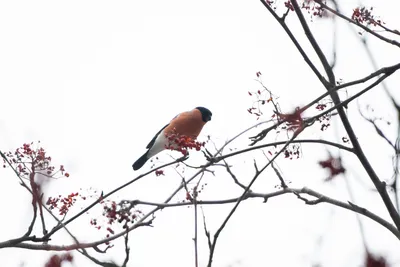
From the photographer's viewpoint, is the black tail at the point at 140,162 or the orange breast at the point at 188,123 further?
the black tail at the point at 140,162

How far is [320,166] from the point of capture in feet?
10.1

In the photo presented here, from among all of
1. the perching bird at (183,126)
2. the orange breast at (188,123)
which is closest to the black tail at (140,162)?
the perching bird at (183,126)

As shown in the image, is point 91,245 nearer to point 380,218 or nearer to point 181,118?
point 380,218

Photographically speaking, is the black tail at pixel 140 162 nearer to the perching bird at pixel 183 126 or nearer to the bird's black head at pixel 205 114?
the perching bird at pixel 183 126

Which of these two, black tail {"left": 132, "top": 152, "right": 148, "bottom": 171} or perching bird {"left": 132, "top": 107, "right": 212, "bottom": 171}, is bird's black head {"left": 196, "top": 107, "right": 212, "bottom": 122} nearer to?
perching bird {"left": 132, "top": 107, "right": 212, "bottom": 171}

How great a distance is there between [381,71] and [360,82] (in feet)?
0.32

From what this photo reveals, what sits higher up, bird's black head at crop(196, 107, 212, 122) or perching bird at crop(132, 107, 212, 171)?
bird's black head at crop(196, 107, 212, 122)

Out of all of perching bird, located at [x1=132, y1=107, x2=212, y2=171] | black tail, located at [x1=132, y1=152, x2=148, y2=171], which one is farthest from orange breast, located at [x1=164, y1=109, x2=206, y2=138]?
black tail, located at [x1=132, y1=152, x2=148, y2=171]

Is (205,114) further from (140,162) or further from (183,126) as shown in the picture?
(140,162)

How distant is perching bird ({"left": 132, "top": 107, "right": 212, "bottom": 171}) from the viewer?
24.1 feet

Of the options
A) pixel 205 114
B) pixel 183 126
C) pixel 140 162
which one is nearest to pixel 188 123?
pixel 183 126

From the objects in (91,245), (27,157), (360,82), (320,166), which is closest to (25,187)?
(27,157)

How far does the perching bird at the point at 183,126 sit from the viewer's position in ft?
24.1

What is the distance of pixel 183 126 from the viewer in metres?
7.36
